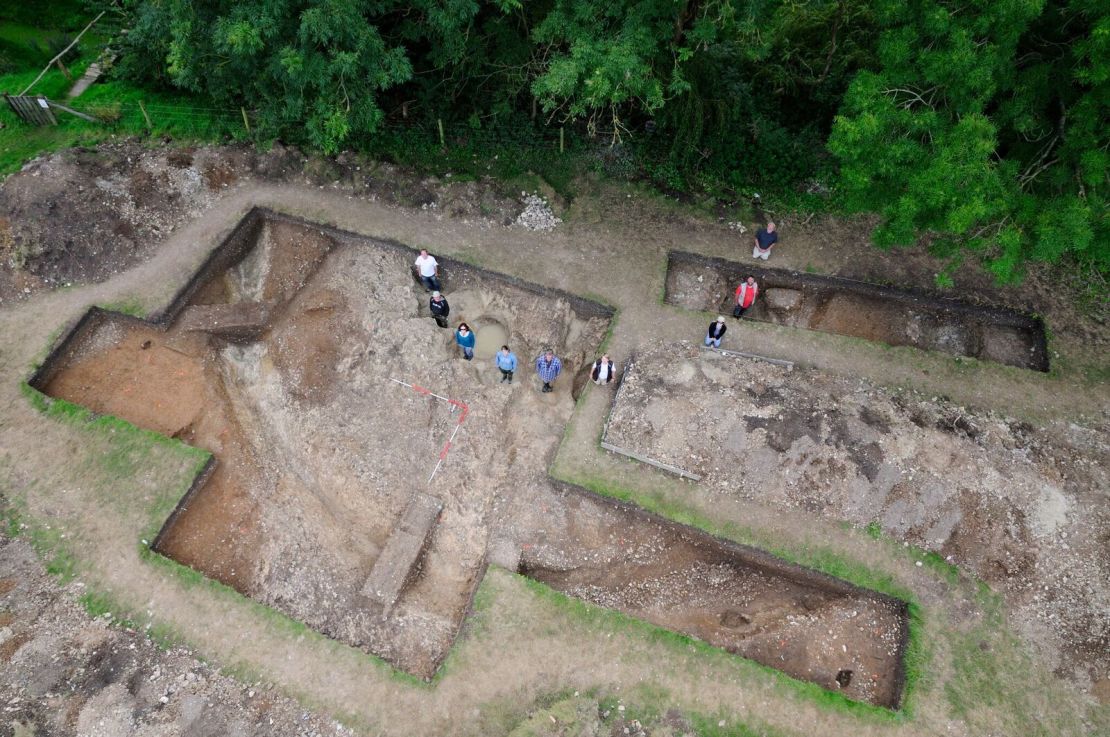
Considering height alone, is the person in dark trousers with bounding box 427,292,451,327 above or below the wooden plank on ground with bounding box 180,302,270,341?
above

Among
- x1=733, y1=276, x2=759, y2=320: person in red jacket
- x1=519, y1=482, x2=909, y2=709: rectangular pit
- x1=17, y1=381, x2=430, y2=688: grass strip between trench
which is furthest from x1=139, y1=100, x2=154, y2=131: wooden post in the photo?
x1=733, y1=276, x2=759, y2=320: person in red jacket

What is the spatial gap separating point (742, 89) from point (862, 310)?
732 cm

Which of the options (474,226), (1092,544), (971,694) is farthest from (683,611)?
(474,226)

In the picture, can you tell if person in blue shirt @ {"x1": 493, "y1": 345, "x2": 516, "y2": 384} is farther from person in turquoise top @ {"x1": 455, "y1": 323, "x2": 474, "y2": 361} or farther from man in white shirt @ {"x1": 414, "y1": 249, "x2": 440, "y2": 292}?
man in white shirt @ {"x1": 414, "y1": 249, "x2": 440, "y2": 292}

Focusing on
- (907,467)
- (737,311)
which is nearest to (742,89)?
(737,311)

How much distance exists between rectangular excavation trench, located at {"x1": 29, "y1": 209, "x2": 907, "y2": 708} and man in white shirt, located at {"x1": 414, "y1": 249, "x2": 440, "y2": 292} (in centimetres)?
39

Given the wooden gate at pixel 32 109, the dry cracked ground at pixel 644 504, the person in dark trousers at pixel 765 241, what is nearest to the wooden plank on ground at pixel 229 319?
the dry cracked ground at pixel 644 504

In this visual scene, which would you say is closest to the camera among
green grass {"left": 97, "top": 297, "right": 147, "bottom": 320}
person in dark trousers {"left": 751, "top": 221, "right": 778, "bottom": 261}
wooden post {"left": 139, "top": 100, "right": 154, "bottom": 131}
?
green grass {"left": 97, "top": 297, "right": 147, "bottom": 320}

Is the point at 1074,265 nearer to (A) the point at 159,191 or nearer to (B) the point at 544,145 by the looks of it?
(B) the point at 544,145

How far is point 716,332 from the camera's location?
12.4 meters

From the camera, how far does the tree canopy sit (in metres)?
9.42

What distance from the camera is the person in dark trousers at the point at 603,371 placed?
12.0 m

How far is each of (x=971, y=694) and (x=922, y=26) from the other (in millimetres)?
10655

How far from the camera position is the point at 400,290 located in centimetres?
1410
